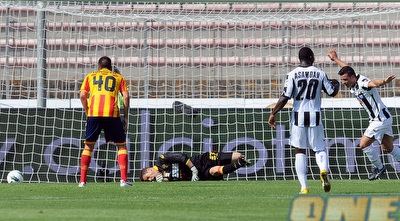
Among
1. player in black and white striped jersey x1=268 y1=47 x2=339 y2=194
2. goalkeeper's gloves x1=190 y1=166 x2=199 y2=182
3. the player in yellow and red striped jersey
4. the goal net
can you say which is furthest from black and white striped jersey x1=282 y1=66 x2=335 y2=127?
the goal net

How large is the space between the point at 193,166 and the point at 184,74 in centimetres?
307

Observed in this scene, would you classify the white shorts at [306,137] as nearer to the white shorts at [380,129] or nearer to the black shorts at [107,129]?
the black shorts at [107,129]

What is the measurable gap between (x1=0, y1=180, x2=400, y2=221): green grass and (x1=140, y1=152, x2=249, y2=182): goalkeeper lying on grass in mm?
2887

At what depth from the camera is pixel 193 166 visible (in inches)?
633

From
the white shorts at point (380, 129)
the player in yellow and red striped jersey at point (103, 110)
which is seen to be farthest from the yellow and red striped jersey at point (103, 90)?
the white shorts at point (380, 129)

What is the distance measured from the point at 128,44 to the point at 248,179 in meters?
4.03

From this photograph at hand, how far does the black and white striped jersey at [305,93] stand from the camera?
10891 millimetres

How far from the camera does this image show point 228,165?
1594 cm

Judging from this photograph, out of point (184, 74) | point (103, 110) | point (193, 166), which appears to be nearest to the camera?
point (103, 110)

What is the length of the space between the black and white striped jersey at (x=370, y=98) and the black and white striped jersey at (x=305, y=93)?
2.78 m

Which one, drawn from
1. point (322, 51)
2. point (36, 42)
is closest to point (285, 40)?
point (322, 51)

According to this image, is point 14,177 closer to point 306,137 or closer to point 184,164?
point 184,164

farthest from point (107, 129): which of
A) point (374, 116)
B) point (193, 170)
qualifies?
point (374, 116)

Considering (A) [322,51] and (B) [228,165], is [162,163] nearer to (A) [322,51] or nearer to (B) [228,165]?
(B) [228,165]
